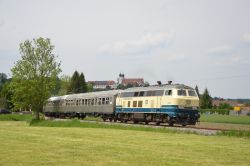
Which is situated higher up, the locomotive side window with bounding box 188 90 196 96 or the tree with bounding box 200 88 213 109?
the tree with bounding box 200 88 213 109

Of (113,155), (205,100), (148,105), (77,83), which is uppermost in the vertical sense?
(77,83)

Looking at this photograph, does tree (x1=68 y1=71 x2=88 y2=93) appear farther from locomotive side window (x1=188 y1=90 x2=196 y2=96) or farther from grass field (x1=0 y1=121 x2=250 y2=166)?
grass field (x1=0 y1=121 x2=250 y2=166)

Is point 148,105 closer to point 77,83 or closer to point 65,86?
point 65,86

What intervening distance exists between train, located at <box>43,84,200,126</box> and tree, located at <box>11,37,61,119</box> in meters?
7.57

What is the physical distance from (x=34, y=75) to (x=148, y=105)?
91.4 ft

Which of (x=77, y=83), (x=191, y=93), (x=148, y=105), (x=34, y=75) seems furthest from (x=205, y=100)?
(x=191, y=93)

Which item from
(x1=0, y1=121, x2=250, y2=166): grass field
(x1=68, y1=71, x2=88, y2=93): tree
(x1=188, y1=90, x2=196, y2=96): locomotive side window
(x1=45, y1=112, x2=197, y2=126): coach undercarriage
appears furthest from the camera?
(x1=68, y1=71, x2=88, y2=93): tree

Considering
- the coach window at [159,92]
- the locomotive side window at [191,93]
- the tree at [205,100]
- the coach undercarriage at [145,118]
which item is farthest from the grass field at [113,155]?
the tree at [205,100]

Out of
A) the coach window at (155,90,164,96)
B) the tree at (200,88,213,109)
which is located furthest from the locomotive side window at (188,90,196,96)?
the tree at (200,88,213,109)

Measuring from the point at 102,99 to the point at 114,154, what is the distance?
36949mm

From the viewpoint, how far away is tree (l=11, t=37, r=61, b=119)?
6156 centimetres

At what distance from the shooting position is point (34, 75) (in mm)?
62406

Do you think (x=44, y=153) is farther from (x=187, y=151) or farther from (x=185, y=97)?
(x=185, y=97)

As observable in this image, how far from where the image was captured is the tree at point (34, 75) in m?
61.6
